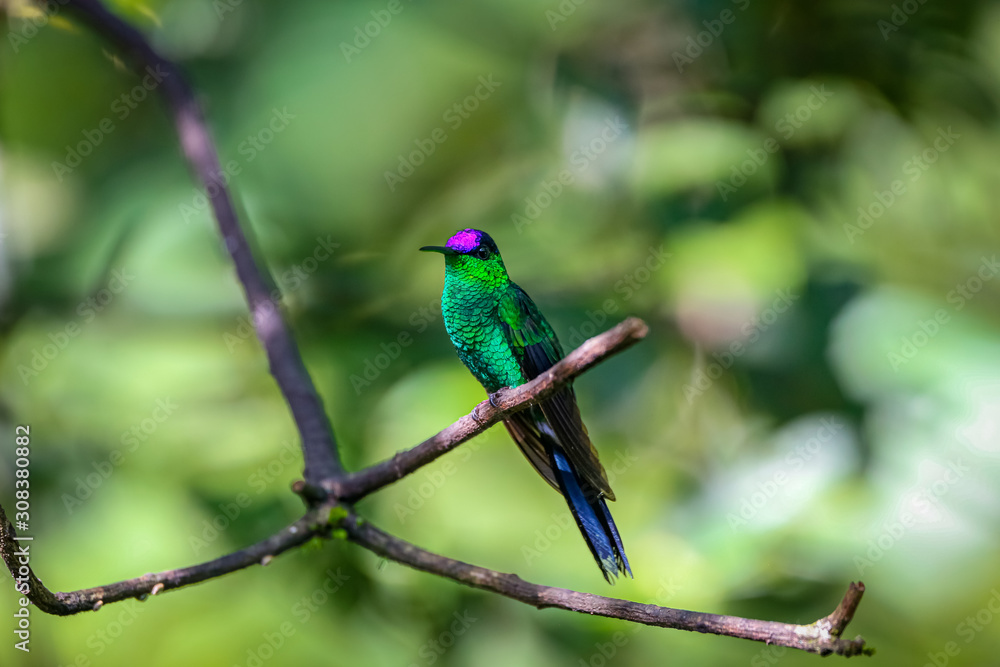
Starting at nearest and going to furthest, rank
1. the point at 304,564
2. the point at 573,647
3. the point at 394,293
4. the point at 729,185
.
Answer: the point at 573,647 < the point at 304,564 < the point at 729,185 < the point at 394,293

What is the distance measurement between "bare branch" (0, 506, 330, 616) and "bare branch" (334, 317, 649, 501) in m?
0.13

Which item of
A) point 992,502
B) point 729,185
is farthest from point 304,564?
point 992,502

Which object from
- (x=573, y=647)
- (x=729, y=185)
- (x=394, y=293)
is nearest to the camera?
(x=573, y=647)

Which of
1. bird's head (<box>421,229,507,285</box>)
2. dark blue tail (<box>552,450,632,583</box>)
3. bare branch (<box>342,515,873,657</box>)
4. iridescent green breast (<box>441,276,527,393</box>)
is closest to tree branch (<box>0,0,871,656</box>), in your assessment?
bare branch (<box>342,515,873,657</box>)

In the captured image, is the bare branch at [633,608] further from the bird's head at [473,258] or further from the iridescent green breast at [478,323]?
the bird's head at [473,258]

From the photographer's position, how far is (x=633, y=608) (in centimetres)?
179

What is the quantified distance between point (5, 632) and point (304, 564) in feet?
4.33

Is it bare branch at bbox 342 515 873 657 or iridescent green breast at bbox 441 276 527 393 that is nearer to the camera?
bare branch at bbox 342 515 873 657

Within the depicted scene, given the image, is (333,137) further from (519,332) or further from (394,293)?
(519,332)

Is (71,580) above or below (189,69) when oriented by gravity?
below

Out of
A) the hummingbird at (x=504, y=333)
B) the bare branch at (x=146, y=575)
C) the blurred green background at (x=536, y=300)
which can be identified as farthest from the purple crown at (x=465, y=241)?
the blurred green background at (x=536, y=300)

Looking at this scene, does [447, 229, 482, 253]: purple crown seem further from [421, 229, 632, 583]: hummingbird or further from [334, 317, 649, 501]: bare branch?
[334, 317, 649, 501]: bare branch

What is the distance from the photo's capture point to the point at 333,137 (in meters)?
4.36

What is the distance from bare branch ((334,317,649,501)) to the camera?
4.80 feet
